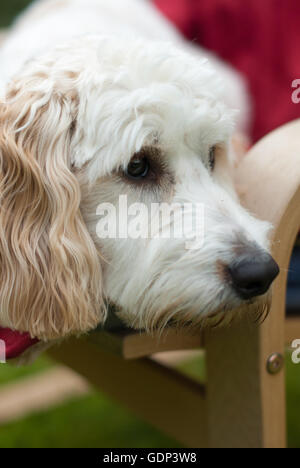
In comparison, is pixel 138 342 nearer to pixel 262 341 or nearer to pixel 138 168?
pixel 262 341

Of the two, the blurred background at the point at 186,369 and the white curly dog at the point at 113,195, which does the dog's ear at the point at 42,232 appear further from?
the blurred background at the point at 186,369

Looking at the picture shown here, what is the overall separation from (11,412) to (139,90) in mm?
1690

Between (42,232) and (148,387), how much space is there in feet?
2.39

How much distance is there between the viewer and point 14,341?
126cm

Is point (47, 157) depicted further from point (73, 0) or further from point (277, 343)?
point (73, 0)

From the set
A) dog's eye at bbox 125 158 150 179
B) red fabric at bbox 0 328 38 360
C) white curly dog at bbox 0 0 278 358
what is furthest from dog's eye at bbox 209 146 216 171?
red fabric at bbox 0 328 38 360

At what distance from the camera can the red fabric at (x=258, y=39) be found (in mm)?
2684

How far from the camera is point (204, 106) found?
1306 mm

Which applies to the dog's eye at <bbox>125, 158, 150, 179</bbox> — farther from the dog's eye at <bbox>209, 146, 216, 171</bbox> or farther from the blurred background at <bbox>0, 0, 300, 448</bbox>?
the blurred background at <bbox>0, 0, 300, 448</bbox>

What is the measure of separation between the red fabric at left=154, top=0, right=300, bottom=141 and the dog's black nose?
1.63 m

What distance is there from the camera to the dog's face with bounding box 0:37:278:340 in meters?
1.19

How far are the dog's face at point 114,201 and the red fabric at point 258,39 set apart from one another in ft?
4.85
